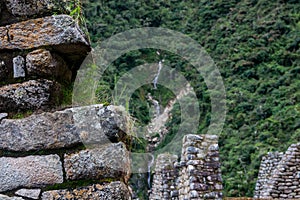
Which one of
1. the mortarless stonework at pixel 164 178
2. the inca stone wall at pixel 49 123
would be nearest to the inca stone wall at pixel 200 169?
the mortarless stonework at pixel 164 178

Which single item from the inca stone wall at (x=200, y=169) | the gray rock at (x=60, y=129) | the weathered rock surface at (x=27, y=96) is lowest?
the inca stone wall at (x=200, y=169)

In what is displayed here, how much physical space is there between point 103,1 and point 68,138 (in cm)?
3069

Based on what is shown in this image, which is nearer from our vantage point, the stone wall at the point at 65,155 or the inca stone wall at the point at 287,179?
the stone wall at the point at 65,155

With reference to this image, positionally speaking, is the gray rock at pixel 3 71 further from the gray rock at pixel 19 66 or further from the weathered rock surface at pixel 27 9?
the weathered rock surface at pixel 27 9

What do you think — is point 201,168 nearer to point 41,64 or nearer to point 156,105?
point 41,64

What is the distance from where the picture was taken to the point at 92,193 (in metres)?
2.61

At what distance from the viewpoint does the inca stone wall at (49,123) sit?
8.61 ft

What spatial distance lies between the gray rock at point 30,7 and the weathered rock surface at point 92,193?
105 cm

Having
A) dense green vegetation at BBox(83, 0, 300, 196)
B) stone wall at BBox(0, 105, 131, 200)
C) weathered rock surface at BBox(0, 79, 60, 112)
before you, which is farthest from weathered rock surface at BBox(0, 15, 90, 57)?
dense green vegetation at BBox(83, 0, 300, 196)

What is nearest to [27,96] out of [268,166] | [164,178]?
[164,178]

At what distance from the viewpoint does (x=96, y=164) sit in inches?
104

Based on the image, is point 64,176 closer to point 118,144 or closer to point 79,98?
point 118,144

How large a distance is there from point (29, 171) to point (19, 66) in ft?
1.99

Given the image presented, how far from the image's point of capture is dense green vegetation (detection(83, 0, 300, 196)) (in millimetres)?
16547
